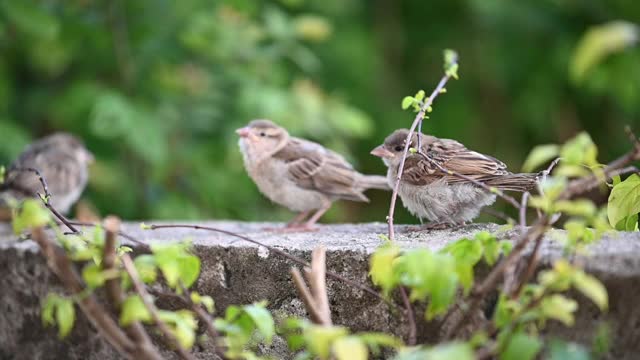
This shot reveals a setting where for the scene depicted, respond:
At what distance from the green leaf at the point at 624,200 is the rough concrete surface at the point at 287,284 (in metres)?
0.14

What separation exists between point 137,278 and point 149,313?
21 centimetres

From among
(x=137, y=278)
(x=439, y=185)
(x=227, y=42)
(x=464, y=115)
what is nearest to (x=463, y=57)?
(x=464, y=115)

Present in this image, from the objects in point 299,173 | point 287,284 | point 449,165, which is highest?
point 449,165

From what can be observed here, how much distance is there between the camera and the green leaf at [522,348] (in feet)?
6.44

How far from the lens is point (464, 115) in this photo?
7758 mm

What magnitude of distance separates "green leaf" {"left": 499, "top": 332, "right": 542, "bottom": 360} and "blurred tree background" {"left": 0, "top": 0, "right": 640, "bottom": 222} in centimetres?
450

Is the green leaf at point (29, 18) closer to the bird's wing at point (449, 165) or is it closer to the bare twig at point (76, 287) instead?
the bird's wing at point (449, 165)

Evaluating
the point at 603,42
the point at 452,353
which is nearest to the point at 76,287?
the point at 452,353

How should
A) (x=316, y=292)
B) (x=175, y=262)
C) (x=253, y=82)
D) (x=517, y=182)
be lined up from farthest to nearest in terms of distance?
(x=253, y=82) → (x=517, y=182) → (x=316, y=292) → (x=175, y=262)

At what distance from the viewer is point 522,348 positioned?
1974mm

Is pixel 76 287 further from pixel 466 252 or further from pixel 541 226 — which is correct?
pixel 541 226

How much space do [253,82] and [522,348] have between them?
5.07m

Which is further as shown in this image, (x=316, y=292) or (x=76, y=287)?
→ (x=316, y=292)

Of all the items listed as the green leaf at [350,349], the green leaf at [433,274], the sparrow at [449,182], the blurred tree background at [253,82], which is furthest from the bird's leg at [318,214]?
the green leaf at [350,349]
